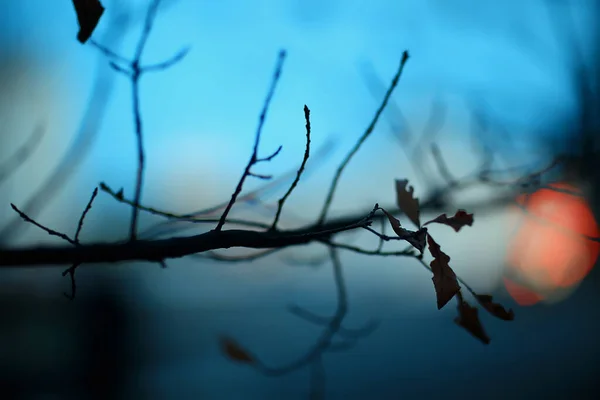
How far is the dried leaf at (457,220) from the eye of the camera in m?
0.62

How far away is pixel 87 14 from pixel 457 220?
638 mm

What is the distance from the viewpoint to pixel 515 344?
354 inches

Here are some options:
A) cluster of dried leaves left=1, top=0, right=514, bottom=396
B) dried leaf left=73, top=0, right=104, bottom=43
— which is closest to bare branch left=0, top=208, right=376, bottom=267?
cluster of dried leaves left=1, top=0, right=514, bottom=396

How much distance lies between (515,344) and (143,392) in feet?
23.7

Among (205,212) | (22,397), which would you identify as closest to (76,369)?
(22,397)

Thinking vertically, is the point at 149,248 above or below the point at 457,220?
above

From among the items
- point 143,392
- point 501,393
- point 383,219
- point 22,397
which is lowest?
point 501,393

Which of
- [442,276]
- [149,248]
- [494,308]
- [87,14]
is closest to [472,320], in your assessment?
[494,308]

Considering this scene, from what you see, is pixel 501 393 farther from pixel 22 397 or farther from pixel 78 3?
pixel 78 3

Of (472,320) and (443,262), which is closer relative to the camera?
(443,262)

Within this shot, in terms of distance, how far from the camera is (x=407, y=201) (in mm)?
723

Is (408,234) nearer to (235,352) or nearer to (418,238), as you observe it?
(418,238)

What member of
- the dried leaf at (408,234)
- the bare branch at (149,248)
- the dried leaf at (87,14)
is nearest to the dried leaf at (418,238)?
the dried leaf at (408,234)

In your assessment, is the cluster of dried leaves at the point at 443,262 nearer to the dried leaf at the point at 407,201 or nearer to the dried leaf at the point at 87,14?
the dried leaf at the point at 407,201
